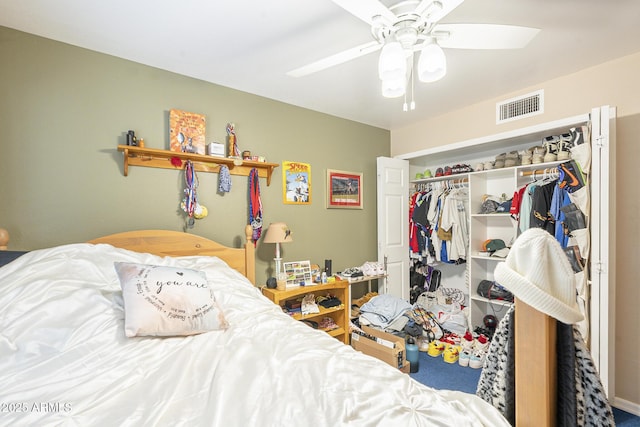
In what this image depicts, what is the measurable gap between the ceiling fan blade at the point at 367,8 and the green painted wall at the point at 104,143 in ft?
5.17

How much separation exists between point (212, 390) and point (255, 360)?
200 millimetres

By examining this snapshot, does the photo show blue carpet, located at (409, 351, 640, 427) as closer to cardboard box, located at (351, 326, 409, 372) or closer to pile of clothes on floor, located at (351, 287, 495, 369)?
pile of clothes on floor, located at (351, 287, 495, 369)

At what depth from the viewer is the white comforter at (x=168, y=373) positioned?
772 millimetres

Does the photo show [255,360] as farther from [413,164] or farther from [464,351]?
[413,164]

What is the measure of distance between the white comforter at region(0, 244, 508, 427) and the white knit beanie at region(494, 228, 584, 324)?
32 cm

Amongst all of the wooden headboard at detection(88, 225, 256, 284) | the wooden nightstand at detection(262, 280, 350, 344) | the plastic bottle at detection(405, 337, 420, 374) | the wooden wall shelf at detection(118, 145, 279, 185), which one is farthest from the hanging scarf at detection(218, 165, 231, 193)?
the plastic bottle at detection(405, 337, 420, 374)

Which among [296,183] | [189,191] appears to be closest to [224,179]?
[189,191]

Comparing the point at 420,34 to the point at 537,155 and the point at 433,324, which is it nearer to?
the point at 537,155

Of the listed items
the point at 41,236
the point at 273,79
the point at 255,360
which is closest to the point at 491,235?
the point at 273,79

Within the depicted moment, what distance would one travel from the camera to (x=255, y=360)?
3.49 ft

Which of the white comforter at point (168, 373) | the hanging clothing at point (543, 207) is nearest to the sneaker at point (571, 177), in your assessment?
the hanging clothing at point (543, 207)

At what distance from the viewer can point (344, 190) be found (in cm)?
316

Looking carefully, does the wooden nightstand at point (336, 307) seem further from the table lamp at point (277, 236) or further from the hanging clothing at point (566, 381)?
the hanging clothing at point (566, 381)

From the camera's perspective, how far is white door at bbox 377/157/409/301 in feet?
10.4
